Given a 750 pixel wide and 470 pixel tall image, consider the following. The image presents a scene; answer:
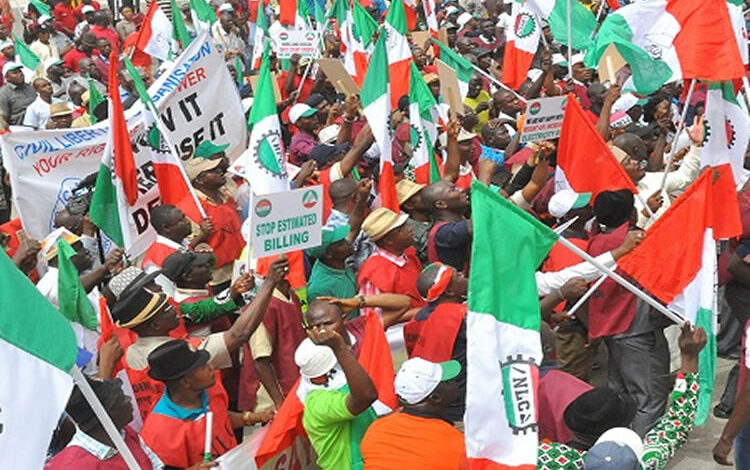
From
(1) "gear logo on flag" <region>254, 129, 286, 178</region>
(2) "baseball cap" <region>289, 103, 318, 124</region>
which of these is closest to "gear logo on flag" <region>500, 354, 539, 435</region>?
(1) "gear logo on flag" <region>254, 129, 286, 178</region>

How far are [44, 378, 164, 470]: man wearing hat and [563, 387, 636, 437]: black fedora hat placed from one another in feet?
5.93

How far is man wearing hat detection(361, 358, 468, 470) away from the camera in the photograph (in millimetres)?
4816

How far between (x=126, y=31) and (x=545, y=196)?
1266 cm

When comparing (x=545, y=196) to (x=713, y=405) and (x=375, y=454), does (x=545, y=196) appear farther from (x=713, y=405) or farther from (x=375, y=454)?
(x=375, y=454)

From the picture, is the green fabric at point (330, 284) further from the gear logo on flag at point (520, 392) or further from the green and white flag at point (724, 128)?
the green and white flag at point (724, 128)

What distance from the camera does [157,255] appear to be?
714 centimetres

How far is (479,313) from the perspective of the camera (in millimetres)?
4559

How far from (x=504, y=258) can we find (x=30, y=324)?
6.33 feet

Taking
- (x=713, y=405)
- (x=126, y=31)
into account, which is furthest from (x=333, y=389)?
(x=126, y=31)

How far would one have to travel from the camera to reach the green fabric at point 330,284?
6871mm

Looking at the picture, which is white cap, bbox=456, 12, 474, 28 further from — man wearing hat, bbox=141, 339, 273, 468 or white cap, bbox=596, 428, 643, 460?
→ white cap, bbox=596, 428, 643, 460

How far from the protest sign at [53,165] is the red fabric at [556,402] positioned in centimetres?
395

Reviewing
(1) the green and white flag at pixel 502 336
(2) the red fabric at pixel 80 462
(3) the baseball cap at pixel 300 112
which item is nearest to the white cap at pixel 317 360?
(1) the green and white flag at pixel 502 336

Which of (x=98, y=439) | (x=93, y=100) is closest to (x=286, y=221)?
(x=98, y=439)
